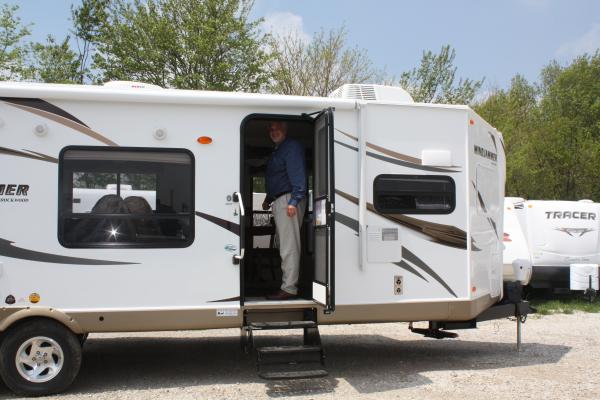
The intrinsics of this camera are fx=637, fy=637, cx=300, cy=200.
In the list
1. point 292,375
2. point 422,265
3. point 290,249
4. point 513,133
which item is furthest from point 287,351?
point 513,133

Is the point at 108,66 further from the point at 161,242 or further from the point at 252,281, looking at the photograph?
the point at 161,242

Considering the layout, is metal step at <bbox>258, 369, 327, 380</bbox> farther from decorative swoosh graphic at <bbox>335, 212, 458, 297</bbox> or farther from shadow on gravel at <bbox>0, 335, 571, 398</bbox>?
decorative swoosh graphic at <bbox>335, 212, 458, 297</bbox>

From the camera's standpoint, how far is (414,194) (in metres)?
6.38

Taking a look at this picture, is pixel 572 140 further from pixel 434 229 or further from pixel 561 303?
pixel 434 229

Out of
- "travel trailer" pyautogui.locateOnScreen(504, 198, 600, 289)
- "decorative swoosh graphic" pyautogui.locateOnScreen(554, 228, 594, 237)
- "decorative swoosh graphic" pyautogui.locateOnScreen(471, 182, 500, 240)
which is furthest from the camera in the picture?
"decorative swoosh graphic" pyautogui.locateOnScreen(554, 228, 594, 237)

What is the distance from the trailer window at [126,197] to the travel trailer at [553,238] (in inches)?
286

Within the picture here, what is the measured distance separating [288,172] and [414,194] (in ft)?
4.21

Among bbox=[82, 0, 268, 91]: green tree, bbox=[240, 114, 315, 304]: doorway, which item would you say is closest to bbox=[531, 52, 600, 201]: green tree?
bbox=[82, 0, 268, 91]: green tree

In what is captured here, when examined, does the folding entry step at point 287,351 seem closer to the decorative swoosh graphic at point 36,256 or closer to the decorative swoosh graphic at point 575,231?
the decorative swoosh graphic at point 36,256

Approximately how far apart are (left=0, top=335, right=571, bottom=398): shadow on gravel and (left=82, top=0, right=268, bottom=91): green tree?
9.90 metres

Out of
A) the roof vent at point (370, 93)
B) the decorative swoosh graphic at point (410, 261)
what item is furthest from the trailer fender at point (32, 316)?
the roof vent at point (370, 93)

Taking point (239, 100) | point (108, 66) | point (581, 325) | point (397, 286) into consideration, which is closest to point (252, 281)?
point (397, 286)

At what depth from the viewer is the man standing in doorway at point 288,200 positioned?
6293mm

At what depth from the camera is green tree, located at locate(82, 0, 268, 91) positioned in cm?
1686
